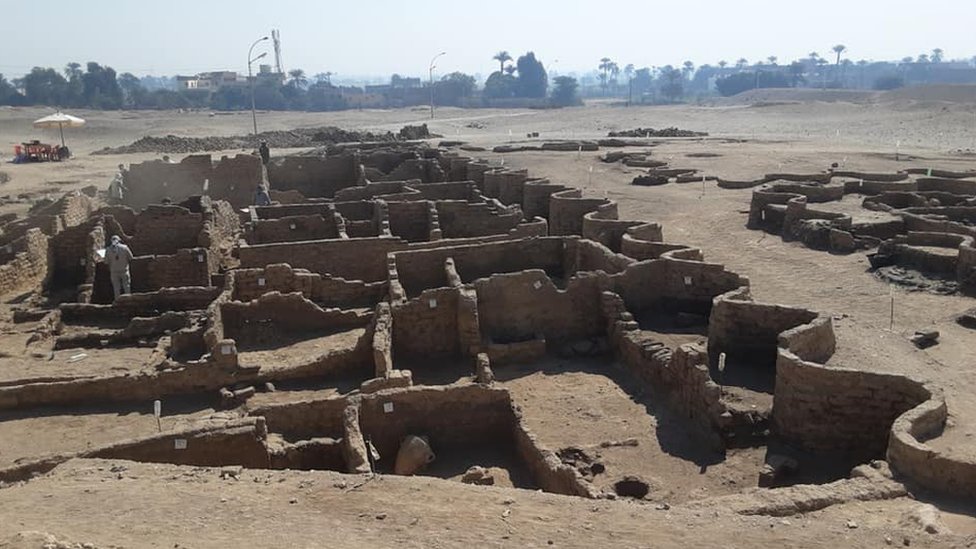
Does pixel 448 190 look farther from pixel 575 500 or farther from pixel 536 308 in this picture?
pixel 575 500

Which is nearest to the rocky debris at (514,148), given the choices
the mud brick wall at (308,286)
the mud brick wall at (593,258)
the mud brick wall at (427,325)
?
the mud brick wall at (593,258)

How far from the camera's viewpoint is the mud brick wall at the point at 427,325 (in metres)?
15.3

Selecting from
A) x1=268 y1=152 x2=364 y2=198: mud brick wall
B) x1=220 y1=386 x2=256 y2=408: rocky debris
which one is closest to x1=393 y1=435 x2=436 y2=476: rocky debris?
x1=220 y1=386 x2=256 y2=408: rocky debris

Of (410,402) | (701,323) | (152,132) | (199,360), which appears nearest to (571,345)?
(701,323)

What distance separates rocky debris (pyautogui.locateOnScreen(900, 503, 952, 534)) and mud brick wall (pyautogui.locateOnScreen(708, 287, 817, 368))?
5.55 m

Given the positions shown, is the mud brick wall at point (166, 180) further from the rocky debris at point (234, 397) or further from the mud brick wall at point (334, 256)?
the rocky debris at point (234, 397)

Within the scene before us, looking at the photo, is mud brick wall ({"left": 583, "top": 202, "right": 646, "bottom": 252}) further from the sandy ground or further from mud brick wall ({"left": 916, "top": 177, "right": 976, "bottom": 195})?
mud brick wall ({"left": 916, "top": 177, "right": 976, "bottom": 195})

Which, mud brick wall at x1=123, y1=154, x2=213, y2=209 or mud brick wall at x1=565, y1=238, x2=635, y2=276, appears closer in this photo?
mud brick wall at x1=565, y1=238, x2=635, y2=276

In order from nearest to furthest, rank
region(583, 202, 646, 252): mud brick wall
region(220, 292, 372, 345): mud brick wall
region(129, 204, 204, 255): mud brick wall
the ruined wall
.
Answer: region(220, 292, 372, 345): mud brick wall < region(583, 202, 646, 252): mud brick wall < region(129, 204, 204, 255): mud brick wall < the ruined wall

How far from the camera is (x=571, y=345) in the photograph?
15891 mm

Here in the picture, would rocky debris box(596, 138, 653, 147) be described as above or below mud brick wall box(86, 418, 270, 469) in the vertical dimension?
above

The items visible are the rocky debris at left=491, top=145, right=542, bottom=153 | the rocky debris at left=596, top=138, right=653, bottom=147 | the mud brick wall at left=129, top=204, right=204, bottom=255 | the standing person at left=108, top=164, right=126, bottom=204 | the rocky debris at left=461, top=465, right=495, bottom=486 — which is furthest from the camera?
the rocky debris at left=596, top=138, right=653, bottom=147

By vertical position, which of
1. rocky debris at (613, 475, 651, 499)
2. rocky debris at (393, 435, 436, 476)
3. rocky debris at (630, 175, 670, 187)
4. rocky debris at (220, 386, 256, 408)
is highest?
rocky debris at (630, 175, 670, 187)

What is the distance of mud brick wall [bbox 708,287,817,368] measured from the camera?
14.1 m
